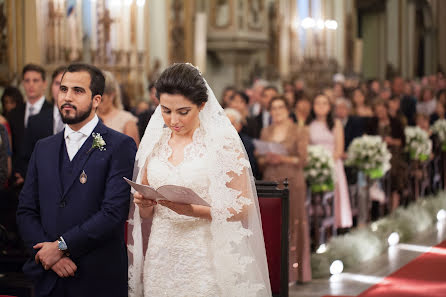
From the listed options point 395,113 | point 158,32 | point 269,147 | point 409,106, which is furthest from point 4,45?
point 409,106

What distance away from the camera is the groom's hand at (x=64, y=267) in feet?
12.8

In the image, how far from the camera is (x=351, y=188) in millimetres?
9719

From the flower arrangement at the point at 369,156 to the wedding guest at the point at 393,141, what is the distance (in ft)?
2.59

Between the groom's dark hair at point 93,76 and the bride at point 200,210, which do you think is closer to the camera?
the bride at point 200,210

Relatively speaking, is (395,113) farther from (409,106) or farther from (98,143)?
(98,143)

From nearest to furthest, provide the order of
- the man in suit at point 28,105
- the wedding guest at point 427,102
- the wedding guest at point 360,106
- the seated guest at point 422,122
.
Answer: the man in suit at point 28,105 < the wedding guest at point 360,106 < the seated guest at point 422,122 < the wedding guest at point 427,102

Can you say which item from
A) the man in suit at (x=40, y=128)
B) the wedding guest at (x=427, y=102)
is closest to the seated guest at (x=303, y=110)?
the man in suit at (x=40, y=128)

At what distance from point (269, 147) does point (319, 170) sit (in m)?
0.70

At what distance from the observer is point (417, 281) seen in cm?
629

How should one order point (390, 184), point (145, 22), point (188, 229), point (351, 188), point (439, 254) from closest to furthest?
point (188, 229) < point (439, 254) < point (351, 188) < point (390, 184) < point (145, 22)

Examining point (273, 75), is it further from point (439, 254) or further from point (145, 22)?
point (439, 254)

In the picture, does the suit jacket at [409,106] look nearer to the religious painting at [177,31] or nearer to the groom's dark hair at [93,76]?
the religious painting at [177,31]

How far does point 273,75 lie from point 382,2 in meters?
11.8

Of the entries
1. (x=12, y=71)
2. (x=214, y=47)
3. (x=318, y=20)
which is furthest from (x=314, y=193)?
(x=318, y=20)
